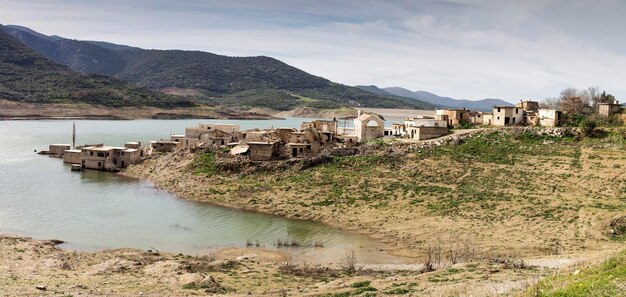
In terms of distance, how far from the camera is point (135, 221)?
114 feet

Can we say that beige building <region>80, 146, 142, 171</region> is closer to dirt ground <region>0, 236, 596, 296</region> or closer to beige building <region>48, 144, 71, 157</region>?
beige building <region>48, 144, 71, 157</region>

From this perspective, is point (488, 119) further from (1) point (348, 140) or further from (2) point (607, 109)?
(1) point (348, 140)

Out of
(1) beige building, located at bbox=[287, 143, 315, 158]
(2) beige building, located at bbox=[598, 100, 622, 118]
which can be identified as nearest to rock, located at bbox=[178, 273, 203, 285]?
(1) beige building, located at bbox=[287, 143, 315, 158]

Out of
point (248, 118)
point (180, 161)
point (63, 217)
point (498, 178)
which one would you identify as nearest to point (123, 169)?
point (180, 161)

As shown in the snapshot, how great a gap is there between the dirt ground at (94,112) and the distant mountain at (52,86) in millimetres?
3544

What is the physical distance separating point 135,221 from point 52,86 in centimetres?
12814

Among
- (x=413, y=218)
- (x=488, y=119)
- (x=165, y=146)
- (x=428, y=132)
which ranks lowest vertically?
(x=413, y=218)

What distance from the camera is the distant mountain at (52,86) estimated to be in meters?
137

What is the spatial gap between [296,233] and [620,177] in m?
21.4

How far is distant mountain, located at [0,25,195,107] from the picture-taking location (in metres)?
137

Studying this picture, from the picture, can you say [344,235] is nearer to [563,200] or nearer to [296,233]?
[296,233]

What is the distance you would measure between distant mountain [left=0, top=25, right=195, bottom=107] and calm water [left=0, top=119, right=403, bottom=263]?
94.2 meters

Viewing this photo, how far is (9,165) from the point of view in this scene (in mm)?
57844

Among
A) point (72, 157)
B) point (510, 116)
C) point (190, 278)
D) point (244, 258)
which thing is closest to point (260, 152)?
point (244, 258)
